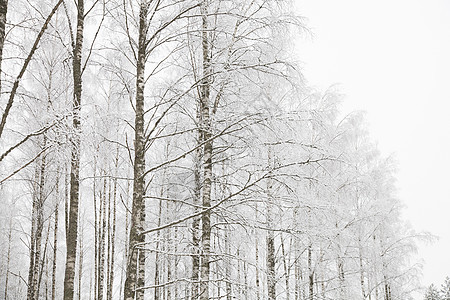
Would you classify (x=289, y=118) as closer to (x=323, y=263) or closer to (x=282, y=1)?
(x=282, y=1)

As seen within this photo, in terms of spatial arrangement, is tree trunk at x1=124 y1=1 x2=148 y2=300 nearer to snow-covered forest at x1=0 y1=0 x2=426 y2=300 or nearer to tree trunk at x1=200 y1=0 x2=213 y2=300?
snow-covered forest at x1=0 y1=0 x2=426 y2=300

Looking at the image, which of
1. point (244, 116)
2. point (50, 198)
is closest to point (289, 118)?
point (244, 116)

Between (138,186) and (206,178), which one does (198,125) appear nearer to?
(206,178)


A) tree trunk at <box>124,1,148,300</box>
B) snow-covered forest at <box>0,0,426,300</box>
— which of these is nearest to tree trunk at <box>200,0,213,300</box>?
snow-covered forest at <box>0,0,426,300</box>

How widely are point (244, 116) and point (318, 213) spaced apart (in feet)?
7.19

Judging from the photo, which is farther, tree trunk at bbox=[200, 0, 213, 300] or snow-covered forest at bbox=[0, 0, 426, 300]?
tree trunk at bbox=[200, 0, 213, 300]

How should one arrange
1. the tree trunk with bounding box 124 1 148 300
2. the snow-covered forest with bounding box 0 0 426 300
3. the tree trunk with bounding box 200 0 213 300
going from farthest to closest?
the tree trunk with bounding box 200 0 213 300, the snow-covered forest with bounding box 0 0 426 300, the tree trunk with bounding box 124 1 148 300

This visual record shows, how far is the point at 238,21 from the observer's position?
6266mm

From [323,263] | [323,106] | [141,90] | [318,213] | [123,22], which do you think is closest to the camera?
[141,90]

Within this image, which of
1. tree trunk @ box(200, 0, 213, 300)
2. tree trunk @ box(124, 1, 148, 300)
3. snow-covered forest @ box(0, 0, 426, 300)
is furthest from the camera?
tree trunk @ box(200, 0, 213, 300)

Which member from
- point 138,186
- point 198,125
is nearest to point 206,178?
point 198,125

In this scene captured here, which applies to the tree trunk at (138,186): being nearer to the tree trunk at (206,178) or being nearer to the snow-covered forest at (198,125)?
the snow-covered forest at (198,125)

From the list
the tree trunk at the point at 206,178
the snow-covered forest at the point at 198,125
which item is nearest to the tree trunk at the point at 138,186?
→ the snow-covered forest at the point at 198,125

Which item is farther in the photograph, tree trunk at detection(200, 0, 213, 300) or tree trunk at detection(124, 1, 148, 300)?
tree trunk at detection(200, 0, 213, 300)
